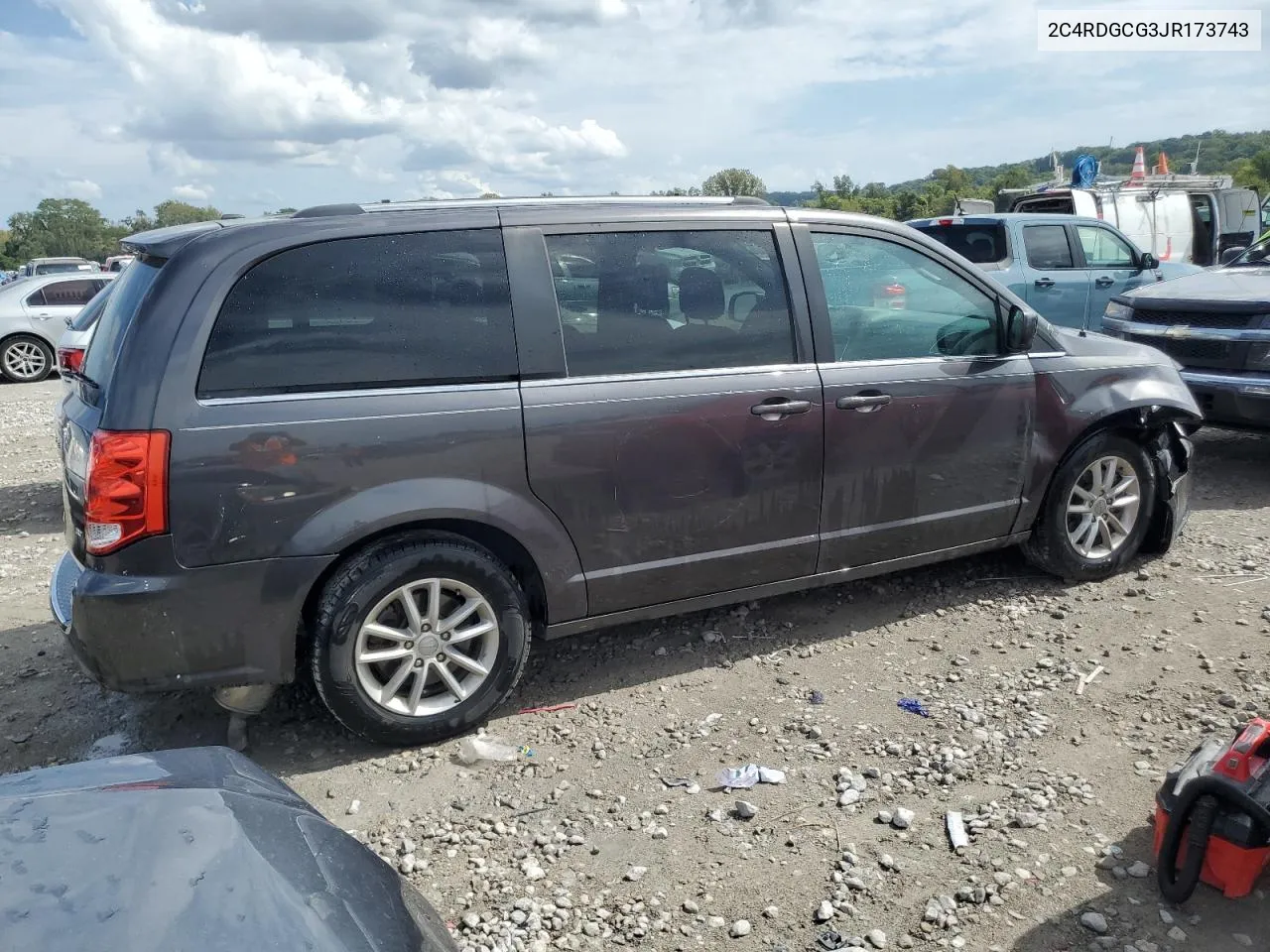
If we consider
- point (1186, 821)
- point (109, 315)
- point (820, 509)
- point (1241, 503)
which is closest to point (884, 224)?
point (820, 509)

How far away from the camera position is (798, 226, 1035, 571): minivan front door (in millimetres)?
4094

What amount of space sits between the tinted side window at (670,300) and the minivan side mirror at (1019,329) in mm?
1172

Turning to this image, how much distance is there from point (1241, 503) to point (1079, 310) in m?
4.42

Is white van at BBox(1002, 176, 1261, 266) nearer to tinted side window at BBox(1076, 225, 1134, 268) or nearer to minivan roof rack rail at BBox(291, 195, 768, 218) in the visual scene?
tinted side window at BBox(1076, 225, 1134, 268)

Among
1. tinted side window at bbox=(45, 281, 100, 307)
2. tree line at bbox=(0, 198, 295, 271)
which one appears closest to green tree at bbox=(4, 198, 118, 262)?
tree line at bbox=(0, 198, 295, 271)

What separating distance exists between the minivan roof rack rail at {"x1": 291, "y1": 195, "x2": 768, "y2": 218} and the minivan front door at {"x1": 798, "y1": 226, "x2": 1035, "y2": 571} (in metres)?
0.45

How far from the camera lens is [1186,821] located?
2.56 meters

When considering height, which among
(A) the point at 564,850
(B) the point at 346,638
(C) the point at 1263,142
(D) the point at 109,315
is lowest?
(A) the point at 564,850

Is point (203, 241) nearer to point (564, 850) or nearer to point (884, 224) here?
point (564, 850)

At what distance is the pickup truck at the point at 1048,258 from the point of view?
996 centimetres

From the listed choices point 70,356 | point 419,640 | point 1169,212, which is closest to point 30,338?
point 70,356

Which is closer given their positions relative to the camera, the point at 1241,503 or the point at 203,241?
the point at 203,241

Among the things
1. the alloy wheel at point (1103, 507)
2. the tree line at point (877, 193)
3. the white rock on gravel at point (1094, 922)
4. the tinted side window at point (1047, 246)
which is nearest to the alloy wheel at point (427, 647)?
the white rock on gravel at point (1094, 922)

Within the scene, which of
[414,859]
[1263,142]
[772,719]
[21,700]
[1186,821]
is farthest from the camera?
[1263,142]
